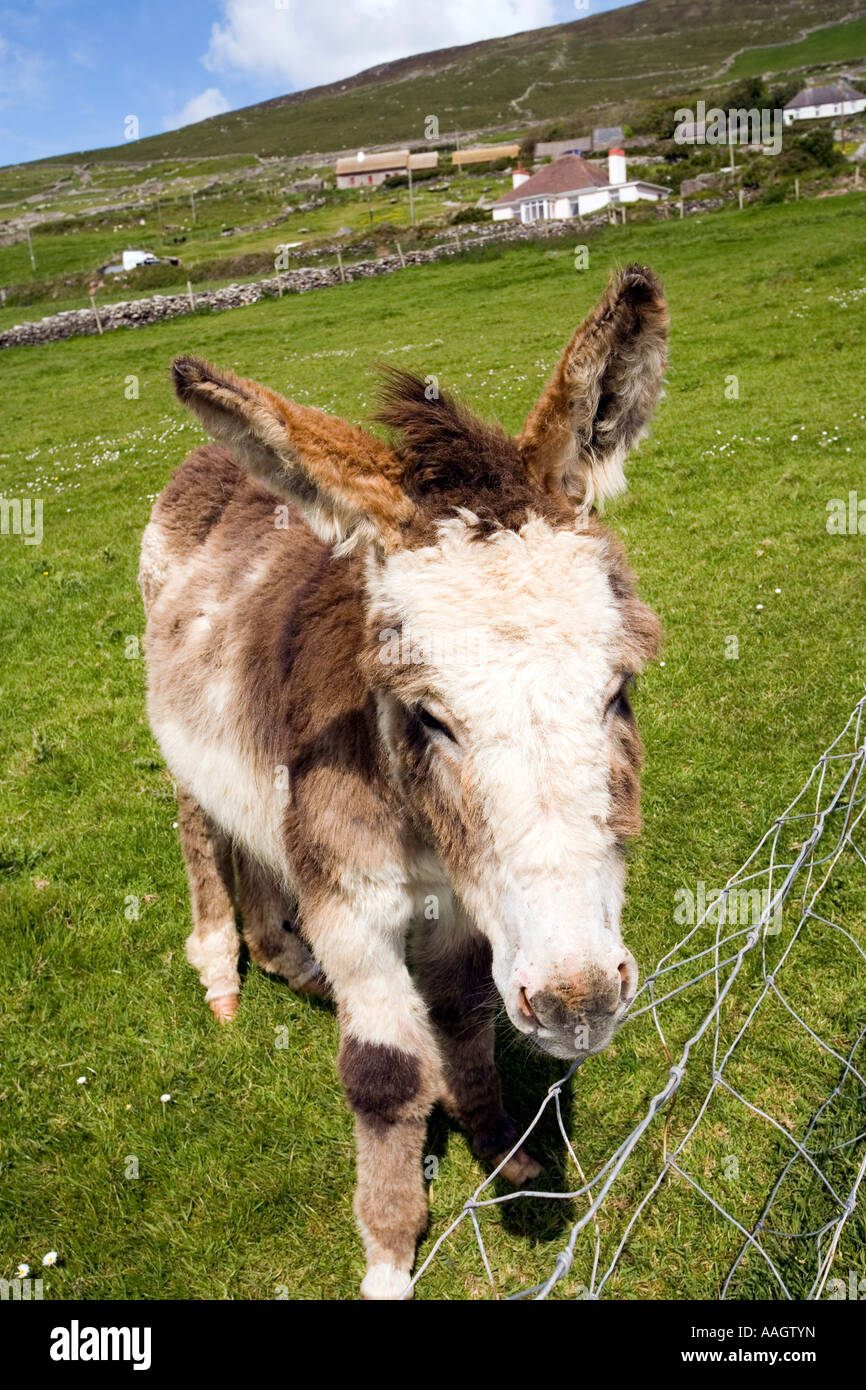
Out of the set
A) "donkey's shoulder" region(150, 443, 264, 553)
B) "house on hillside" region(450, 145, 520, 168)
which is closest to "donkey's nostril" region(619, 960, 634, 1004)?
"donkey's shoulder" region(150, 443, 264, 553)

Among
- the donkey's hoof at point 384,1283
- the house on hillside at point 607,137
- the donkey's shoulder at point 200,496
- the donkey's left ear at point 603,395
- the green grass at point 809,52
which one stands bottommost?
the donkey's hoof at point 384,1283

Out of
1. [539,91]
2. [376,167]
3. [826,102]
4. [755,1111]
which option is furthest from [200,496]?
[539,91]

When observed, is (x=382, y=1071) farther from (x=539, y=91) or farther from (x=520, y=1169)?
(x=539, y=91)

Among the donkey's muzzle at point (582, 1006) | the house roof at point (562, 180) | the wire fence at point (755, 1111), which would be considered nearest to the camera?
the donkey's muzzle at point (582, 1006)

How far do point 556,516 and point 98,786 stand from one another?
18.9 ft

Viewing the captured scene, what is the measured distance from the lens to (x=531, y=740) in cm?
227

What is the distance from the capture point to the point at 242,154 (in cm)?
15650

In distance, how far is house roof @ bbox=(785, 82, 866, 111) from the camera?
94.7 meters

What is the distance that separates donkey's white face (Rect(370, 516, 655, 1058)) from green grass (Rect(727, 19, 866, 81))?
15824cm

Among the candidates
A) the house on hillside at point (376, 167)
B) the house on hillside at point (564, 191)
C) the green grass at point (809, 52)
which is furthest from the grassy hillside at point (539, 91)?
the house on hillside at point (564, 191)

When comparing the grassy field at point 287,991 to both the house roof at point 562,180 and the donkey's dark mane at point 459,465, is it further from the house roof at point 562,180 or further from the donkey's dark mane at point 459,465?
the house roof at point 562,180

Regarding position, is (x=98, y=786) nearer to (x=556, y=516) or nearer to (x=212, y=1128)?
(x=212, y=1128)

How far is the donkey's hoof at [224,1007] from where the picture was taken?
5004 mm

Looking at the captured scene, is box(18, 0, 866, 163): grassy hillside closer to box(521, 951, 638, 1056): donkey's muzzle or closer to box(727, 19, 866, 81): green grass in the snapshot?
box(727, 19, 866, 81): green grass
